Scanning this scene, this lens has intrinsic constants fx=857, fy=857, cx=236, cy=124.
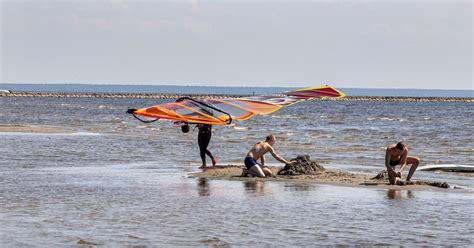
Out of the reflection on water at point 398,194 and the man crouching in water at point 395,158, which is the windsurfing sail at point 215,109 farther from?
the reflection on water at point 398,194

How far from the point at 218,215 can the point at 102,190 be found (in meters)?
3.62

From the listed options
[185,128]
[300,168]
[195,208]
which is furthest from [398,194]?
[185,128]

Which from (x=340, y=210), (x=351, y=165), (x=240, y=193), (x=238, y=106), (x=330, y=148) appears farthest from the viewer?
(x=330, y=148)

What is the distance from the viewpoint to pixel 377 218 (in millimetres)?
12648

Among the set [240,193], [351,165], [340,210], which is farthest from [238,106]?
[340,210]

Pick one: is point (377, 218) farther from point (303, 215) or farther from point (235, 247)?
point (235, 247)

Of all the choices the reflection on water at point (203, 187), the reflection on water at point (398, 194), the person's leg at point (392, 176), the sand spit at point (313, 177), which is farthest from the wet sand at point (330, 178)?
the reflection on water at point (203, 187)

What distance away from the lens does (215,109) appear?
2033 cm

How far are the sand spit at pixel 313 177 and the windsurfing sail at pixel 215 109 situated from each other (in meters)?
1.27

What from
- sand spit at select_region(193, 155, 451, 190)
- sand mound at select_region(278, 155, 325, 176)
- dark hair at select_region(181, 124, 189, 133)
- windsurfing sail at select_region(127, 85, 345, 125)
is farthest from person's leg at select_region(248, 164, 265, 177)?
dark hair at select_region(181, 124, 189, 133)

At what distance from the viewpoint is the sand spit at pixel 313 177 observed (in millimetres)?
16781

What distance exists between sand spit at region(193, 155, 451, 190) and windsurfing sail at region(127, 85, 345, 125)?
1.27m

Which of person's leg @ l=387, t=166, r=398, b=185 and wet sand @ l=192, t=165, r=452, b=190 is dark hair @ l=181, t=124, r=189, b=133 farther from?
person's leg @ l=387, t=166, r=398, b=185

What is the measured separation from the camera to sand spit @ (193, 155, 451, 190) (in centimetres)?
1678
